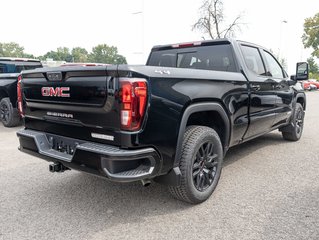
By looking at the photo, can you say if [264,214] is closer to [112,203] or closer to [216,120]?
[216,120]

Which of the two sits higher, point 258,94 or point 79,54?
point 79,54

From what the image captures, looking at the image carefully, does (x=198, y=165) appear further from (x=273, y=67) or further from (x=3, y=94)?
(x=3, y=94)

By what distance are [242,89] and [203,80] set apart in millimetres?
939

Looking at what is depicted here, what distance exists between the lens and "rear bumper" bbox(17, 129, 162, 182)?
2.34m

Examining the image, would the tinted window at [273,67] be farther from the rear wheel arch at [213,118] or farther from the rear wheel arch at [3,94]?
the rear wheel arch at [3,94]

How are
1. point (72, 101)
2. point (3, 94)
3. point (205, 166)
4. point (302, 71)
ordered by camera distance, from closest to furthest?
1. point (72, 101)
2. point (205, 166)
3. point (302, 71)
4. point (3, 94)

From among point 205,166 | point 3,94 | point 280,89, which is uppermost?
point 280,89

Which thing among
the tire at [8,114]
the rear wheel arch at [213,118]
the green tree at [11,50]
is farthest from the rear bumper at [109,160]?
the green tree at [11,50]

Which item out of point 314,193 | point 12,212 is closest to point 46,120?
point 12,212

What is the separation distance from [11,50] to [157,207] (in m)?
118

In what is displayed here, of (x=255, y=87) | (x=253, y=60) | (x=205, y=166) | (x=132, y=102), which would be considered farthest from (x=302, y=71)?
(x=132, y=102)

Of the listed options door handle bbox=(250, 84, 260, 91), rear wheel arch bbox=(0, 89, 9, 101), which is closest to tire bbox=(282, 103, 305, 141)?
door handle bbox=(250, 84, 260, 91)

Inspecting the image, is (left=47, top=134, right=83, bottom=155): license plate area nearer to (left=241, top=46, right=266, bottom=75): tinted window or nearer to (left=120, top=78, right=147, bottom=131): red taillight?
(left=120, top=78, right=147, bottom=131): red taillight

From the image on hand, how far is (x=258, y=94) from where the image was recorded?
13.6ft
